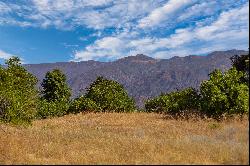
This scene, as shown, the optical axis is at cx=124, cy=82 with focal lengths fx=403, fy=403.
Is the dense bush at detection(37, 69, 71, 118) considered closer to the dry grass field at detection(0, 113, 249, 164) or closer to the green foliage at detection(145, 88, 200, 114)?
the green foliage at detection(145, 88, 200, 114)

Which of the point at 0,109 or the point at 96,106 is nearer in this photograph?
the point at 0,109

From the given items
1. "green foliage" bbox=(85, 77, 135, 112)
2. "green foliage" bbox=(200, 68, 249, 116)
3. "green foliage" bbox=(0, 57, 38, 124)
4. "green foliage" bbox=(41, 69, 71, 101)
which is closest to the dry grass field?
"green foliage" bbox=(0, 57, 38, 124)

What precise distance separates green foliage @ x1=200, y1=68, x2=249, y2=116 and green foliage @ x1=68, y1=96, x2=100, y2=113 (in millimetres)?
21939

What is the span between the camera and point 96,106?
52.6 m

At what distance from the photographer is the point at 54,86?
266 ft

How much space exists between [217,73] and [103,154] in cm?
1832

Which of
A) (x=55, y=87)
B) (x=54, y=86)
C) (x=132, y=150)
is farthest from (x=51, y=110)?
(x=132, y=150)

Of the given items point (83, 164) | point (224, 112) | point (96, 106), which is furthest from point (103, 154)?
point (96, 106)

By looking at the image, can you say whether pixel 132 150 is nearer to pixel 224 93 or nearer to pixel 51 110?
pixel 224 93

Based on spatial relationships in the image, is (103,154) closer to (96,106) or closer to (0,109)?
(0,109)

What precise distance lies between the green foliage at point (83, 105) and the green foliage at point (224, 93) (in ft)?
72.0

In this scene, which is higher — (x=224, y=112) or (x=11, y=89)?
(x=11, y=89)

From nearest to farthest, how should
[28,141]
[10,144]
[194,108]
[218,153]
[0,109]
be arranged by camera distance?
[218,153] < [10,144] < [28,141] < [0,109] < [194,108]

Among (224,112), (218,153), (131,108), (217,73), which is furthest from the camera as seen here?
(131,108)
